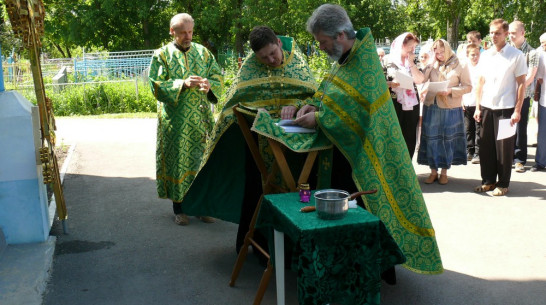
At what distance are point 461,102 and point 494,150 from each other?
2.72 feet

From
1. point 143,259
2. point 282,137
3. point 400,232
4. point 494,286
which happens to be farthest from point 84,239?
point 494,286

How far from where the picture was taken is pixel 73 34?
125ft

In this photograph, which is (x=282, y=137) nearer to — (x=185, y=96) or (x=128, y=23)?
(x=185, y=96)

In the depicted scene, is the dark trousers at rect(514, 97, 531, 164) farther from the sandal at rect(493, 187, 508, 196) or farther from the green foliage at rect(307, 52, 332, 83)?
the green foliage at rect(307, 52, 332, 83)

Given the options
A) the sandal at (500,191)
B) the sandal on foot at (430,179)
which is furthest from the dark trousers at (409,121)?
the sandal at (500,191)

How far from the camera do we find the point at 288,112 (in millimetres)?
3953

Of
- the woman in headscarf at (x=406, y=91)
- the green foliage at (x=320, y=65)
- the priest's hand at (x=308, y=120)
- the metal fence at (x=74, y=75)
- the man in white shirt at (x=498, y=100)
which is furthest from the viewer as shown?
the green foliage at (x=320, y=65)

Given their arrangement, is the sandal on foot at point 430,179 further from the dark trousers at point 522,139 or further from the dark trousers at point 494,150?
the dark trousers at point 522,139

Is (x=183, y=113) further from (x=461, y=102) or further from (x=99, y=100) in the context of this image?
(x=99, y=100)

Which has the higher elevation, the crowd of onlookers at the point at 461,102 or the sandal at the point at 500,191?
the crowd of onlookers at the point at 461,102

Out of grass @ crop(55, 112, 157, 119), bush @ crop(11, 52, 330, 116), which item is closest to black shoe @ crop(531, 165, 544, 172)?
bush @ crop(11, 52, 330, 116)

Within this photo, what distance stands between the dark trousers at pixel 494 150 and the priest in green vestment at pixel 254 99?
3185 millimetres

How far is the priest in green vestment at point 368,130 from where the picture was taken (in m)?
3.49

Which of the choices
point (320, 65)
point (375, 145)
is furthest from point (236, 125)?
point (320, 65)
